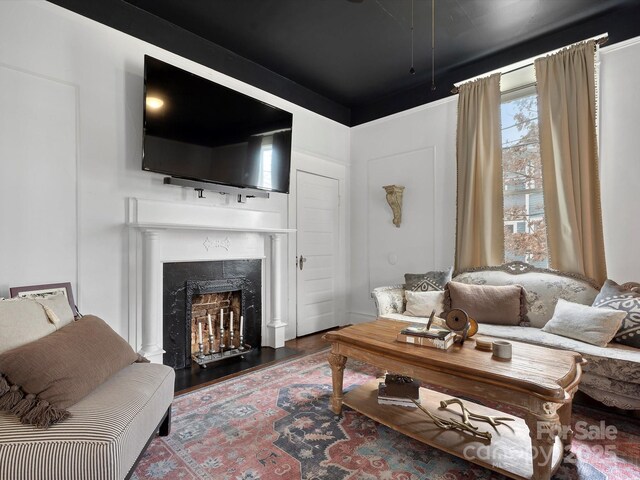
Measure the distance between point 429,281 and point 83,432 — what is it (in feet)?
9.88

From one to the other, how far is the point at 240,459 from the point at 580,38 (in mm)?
4240

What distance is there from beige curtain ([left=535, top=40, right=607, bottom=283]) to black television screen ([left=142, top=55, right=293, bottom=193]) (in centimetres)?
251

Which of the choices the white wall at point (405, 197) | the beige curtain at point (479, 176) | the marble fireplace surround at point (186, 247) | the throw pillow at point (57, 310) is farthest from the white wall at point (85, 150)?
the beige curtain at point (479, 176)

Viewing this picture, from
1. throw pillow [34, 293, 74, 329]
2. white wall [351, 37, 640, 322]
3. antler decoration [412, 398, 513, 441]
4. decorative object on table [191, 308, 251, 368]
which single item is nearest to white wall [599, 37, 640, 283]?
→ white wall [351, 37, 640, 322]

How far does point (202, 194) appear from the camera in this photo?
125 inches

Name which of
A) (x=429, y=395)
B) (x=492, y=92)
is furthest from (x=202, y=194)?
(x=492, y=92)

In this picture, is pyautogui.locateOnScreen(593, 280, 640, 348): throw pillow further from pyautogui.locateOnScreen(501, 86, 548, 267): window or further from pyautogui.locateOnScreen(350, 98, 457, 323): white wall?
pyautogui.locateOnScreen(350, 98, 457, 323): white wall

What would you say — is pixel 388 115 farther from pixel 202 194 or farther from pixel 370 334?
Result: pixel 370 334

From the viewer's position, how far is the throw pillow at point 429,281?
342 centimetres

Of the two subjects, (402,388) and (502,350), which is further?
(402,388)

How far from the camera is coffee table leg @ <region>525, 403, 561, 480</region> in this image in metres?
1.40

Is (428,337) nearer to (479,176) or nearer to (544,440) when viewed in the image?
(544,440)

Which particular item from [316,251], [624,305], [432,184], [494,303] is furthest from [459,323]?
[316,251]

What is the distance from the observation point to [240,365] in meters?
3.15
